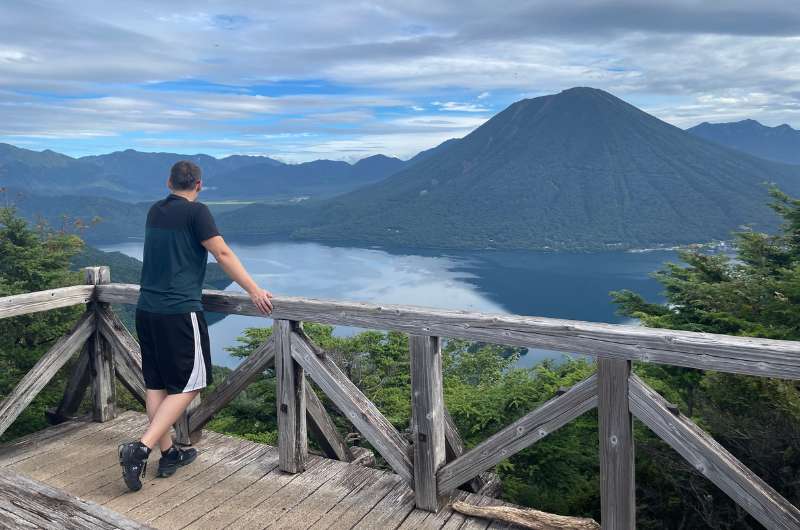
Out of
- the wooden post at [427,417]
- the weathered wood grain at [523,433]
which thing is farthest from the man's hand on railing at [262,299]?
the weathered wood grain at [523,433]

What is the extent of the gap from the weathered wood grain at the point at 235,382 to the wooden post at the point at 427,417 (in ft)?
3.16

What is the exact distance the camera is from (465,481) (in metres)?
3.06

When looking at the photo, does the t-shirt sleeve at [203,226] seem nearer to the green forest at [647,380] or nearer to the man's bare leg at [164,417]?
the man's bare leg at [164,417]

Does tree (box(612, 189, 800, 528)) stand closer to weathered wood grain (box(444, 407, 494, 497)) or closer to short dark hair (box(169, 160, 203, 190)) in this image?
→ weathered wood grain (box(444, 407, 494, 497))

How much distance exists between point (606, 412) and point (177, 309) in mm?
2231

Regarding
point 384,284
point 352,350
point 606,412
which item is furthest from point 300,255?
point 606,412

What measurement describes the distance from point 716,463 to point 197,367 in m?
2.59

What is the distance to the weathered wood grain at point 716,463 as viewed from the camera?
2.25 metres

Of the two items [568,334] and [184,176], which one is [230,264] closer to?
[184,176]

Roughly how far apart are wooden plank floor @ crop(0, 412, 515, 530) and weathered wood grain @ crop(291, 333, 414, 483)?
8.5 inches

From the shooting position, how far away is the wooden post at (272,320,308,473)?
355 centimetres

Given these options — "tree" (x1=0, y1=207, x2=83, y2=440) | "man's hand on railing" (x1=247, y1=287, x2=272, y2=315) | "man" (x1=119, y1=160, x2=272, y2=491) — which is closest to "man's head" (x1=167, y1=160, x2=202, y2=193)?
"man" (x1=119, y1=160, x2=272, y2=491)

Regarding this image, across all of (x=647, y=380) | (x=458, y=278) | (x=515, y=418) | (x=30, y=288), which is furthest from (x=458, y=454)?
(x=458, y=278)

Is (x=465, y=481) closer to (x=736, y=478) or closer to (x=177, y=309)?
(x=736, y=478)
